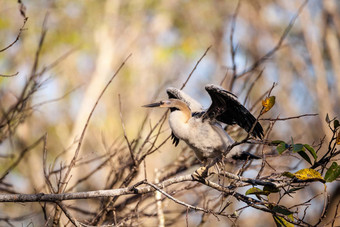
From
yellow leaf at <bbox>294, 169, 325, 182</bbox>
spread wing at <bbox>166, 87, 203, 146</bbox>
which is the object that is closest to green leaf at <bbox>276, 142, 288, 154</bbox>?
yellow leaf at <bbox>294, 169, 325, 182</bbox>

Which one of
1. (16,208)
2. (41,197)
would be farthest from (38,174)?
(41,197)

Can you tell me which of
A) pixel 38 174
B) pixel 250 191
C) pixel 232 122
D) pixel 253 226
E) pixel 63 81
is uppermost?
pixel 63 81

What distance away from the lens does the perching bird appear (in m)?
3.55

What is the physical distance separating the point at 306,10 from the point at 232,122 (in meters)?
7.90

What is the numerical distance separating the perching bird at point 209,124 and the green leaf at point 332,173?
2.75 ft

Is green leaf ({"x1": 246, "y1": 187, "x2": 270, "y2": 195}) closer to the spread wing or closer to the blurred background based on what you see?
the spread wing

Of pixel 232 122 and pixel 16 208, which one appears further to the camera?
pixel 16 208

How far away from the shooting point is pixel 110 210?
142 inches

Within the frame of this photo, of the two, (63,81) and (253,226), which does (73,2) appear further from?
(253,226)

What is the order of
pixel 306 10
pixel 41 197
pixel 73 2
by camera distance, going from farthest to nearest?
pixel 73 2 < pixel 306 10 < pixel 41 197

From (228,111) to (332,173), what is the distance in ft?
3.93

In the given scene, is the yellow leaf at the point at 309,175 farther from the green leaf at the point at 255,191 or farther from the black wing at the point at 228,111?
the black wing at the point at 228,111

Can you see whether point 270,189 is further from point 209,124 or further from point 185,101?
point 185,101

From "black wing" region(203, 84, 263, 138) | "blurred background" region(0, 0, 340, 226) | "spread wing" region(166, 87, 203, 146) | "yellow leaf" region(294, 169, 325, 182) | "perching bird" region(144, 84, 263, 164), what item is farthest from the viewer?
"blurred background" region(0, 0, 340, 226)
